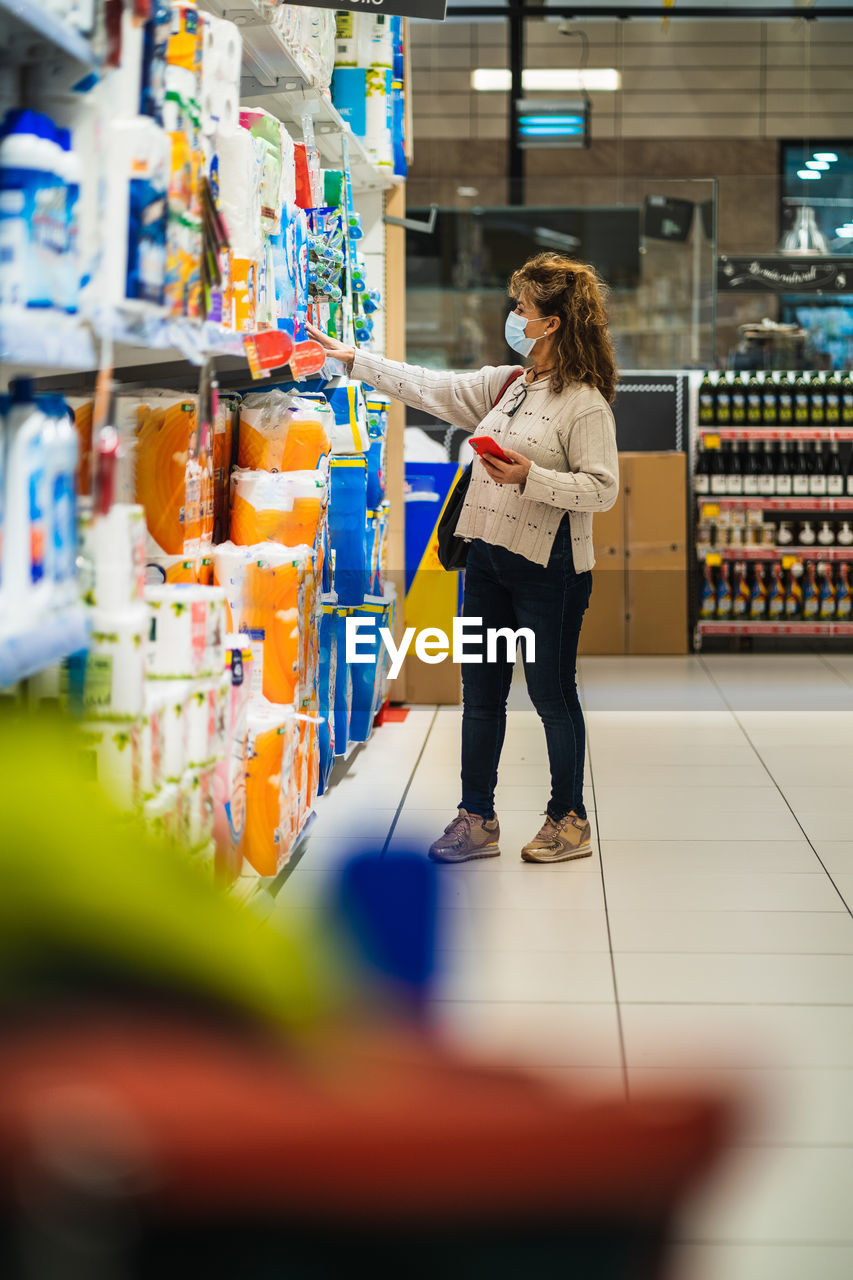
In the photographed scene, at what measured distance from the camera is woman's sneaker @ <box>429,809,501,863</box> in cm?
382

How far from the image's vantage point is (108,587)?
1.68m

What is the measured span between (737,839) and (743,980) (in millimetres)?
1209

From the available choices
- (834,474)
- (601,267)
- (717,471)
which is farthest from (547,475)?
(601,267)

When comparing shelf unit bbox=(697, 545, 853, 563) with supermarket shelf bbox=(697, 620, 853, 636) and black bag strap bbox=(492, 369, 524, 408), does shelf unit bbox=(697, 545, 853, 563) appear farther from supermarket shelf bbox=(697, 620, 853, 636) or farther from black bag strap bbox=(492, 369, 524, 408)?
black bag strap bbox=(492, 369, 524, 408)

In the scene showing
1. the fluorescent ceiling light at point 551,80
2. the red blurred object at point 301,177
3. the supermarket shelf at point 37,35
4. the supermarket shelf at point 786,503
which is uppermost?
the fluorescent ceiling light at point 551,80

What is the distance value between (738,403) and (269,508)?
5.82 m

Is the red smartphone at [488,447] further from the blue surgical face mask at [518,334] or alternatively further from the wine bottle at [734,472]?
the wine bottle at [734,472]

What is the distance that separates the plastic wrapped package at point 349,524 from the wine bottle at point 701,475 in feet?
14.6

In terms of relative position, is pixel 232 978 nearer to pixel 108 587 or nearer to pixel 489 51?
pixel 108 587

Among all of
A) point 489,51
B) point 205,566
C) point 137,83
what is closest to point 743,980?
point 205,566

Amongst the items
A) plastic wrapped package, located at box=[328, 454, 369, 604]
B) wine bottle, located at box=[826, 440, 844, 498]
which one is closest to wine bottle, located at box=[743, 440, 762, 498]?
wine bottle, located at box=[826, 440, 844, 498]

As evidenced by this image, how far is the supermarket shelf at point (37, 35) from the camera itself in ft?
4.57

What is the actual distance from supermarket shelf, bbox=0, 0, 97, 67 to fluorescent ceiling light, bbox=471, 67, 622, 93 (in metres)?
11.9

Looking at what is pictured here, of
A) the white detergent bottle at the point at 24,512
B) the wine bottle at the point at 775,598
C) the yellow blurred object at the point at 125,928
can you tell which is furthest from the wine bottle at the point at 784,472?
the yellow blurred object at the point at 125,928
